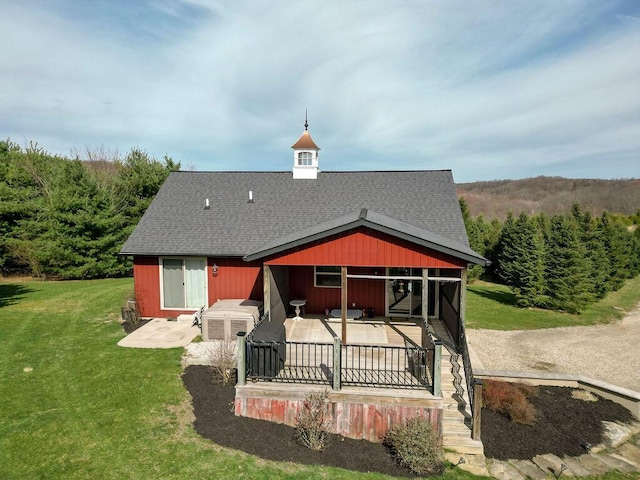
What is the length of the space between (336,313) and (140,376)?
646 centimetres

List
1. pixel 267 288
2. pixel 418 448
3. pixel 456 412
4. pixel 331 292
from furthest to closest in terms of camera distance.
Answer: pixel 331 292 → pixel 267 288 → pixel 456 412 → pixel 418 448

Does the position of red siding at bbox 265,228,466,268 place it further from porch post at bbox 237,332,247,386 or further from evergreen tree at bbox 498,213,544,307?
evergreen tree at bbox 498,213,544,307

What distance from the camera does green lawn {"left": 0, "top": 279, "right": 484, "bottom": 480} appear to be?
6512 millimetres

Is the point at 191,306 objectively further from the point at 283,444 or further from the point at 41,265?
the point at 41,265

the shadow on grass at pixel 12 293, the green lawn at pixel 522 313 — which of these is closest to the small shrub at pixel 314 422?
the green lawn at pixel 522 313

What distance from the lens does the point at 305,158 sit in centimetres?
1795

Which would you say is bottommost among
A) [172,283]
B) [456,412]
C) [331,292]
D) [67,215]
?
[456,412]

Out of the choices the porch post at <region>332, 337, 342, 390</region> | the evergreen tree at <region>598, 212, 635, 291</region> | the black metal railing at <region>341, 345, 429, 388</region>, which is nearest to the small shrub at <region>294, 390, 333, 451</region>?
the porch post at <region>332, 337, 342, 390</region>

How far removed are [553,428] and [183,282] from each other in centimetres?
1273

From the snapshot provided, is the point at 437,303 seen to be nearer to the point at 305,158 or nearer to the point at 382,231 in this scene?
the point at 382,231

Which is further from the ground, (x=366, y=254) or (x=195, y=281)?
(x=366, y=254)

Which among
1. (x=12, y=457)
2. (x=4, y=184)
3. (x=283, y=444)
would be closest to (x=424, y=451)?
(x=283, y=444)

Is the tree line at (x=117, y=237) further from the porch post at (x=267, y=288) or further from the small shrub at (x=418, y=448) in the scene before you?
the small shrub at (x=418, y=448)

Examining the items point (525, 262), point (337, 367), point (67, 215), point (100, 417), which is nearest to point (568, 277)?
point (525, 262)
